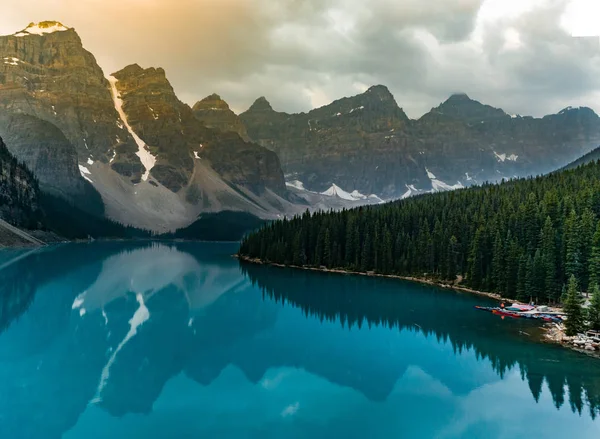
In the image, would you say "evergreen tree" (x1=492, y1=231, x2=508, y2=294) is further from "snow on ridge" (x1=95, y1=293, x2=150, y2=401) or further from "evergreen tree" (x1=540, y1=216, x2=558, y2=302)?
"snow on ridge" (x1=95, y1=293, x2=150, y2=401)

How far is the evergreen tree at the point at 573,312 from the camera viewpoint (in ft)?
154

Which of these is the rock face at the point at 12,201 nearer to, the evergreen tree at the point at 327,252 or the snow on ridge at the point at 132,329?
the evergreen tree at the point at 327,252

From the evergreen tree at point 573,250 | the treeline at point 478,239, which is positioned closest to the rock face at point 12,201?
the treeline at point 478,239

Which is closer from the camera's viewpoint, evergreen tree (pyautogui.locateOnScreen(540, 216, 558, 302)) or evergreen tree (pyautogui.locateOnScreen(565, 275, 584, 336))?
evergreen tree (pyautogui.locateOnScreen(565, 275, 584, 336))

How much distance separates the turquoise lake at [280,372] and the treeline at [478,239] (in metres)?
10.8

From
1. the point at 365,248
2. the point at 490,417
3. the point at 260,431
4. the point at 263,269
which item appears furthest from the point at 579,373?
the point at 263,269

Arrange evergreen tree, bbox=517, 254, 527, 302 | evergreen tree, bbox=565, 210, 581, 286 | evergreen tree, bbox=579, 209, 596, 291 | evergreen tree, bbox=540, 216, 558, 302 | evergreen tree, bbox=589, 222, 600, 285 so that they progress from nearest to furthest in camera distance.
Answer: evergreen tree, bbox=589, 222, 600, 285, evergreen tree, bbox=565, 210, 581, 286, evergreen tree, bbox=579, 209, 596, 291, evergreen tree, bbox=540, 216, 558, 302, evergreen tree, bbox=517, 254, 527, 302

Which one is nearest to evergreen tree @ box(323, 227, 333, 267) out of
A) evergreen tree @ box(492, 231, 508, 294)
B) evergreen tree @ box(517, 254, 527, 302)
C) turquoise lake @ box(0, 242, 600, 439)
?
evergreen tree @ box(492, 231, 508, 294)

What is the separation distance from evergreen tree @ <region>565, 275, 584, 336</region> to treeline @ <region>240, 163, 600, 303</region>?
15673mm

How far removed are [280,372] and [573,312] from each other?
98.9 feet

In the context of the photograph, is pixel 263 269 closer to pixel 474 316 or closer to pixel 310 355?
pixel 474 316

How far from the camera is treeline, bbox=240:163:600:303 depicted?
2783 inches

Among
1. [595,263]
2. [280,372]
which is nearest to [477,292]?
[595,263]

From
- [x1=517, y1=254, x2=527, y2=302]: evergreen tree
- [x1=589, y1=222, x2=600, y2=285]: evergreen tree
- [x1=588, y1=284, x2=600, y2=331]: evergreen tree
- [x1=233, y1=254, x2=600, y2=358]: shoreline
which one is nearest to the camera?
[x1=233, y1=254, x2=600, y2=358]: shoreline
